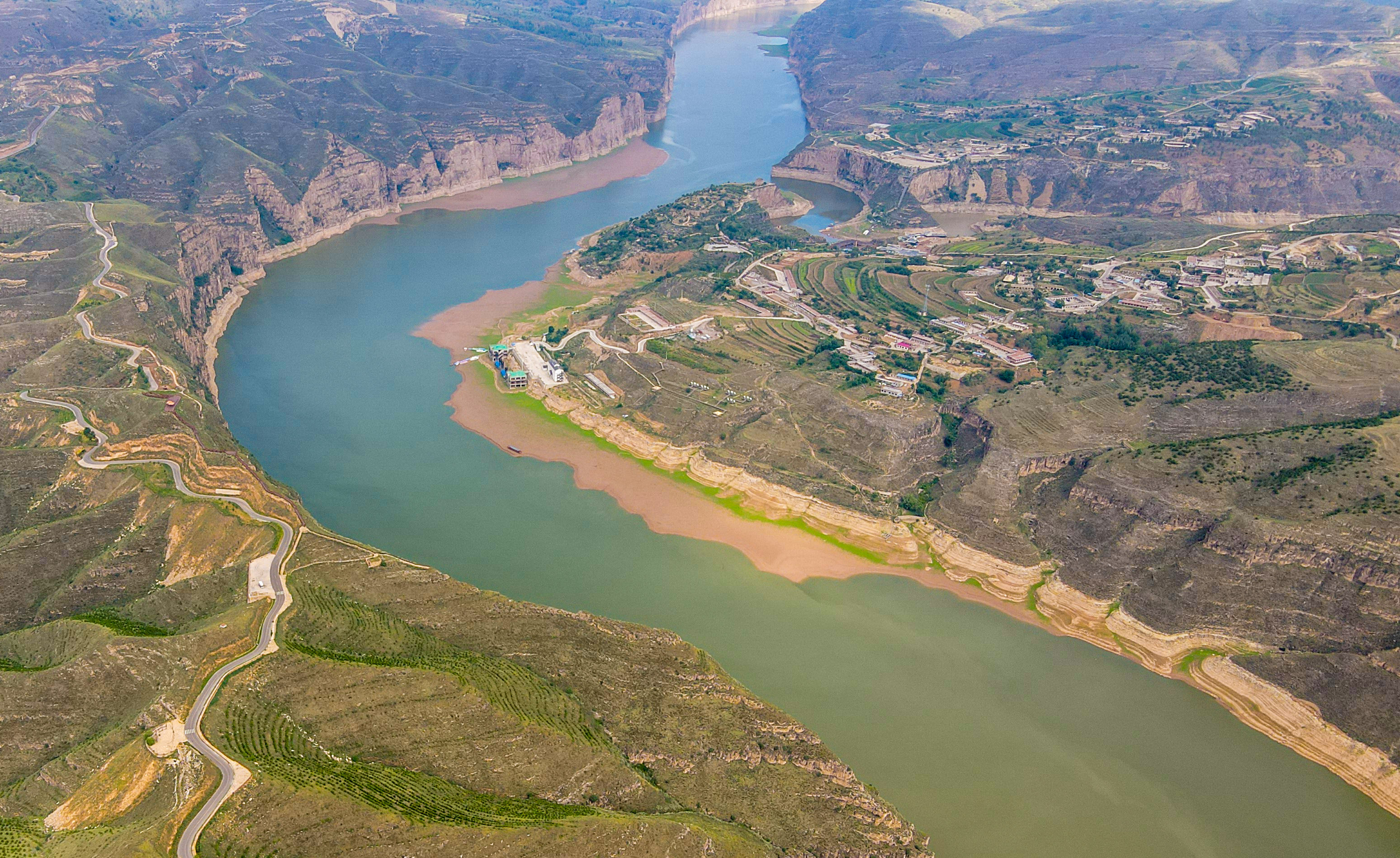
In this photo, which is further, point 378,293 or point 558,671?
point 378,293

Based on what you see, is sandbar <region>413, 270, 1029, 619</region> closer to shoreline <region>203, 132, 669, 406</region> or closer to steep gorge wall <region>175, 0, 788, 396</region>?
steep gorge wall <region>175, 0, 788, 396</region>

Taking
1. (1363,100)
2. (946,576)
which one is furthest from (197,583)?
(1363,100)

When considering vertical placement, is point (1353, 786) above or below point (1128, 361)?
below

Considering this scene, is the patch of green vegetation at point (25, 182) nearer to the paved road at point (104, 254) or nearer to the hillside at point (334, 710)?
the paved road at point (104, 254)

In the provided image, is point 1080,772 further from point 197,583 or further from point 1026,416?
point 197,583

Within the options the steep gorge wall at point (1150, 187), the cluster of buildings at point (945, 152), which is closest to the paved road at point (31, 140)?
the steep gorge wall at point (1150, 187)

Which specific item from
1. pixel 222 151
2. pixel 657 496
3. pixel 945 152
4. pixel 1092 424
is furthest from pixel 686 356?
pixel 945 152

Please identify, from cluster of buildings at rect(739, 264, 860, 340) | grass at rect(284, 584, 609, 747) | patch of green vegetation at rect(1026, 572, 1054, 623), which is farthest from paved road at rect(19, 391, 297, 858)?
cluster of buildings at rect(739, 264, 860, 340)
